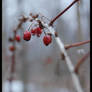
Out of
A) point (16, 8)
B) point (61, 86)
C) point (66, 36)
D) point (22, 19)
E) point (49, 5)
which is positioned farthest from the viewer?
point (61, 86)

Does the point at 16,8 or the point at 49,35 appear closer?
the point at 49,35

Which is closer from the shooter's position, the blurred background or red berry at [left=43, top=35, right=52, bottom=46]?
red berry at [left=43, top=35, right=52, bottom=46]

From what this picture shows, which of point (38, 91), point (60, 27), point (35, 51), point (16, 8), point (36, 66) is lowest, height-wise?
point (38, 91)

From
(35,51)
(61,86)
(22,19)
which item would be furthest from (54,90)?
(22,19)

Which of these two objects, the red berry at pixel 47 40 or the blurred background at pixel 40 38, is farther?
the blurred background at pixel 40 38

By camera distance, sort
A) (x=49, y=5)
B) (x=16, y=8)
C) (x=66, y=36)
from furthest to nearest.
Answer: (x=49, y=5)
(x=66, y=36)
(x=16, y=8)

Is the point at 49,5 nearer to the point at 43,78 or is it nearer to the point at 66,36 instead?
the point at 66,36

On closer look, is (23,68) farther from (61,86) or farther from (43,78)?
(43,78)

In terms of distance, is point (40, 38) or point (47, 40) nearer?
point (47, 40)

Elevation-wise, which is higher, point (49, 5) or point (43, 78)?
point (49, 5)

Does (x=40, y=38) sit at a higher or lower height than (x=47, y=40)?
higher
